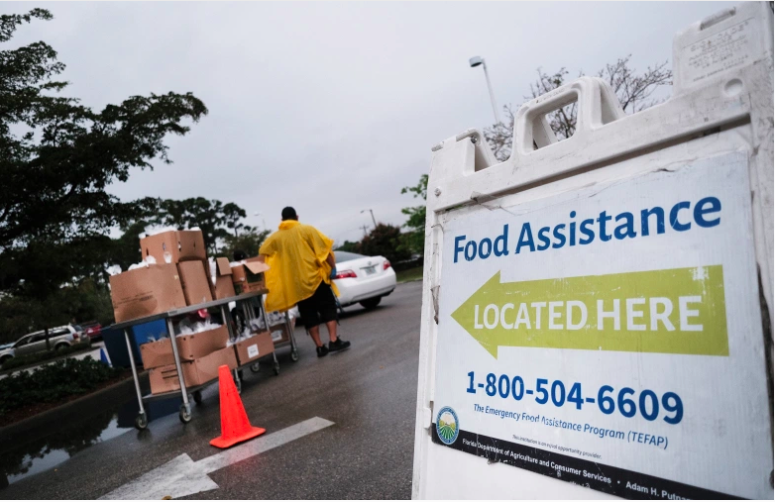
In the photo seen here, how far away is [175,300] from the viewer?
18.8 ft

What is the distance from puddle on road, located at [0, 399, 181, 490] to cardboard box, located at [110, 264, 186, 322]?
131cm

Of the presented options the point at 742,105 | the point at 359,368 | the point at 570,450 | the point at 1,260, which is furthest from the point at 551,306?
the point at 1,260

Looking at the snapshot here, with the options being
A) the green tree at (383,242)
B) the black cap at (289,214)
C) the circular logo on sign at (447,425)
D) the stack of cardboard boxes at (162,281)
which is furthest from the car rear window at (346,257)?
the green tree at (383,242)

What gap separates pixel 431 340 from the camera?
205 cm

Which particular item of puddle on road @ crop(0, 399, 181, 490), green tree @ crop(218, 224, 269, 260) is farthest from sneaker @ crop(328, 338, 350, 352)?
green tree @ crop(218, 224, 269, 260)

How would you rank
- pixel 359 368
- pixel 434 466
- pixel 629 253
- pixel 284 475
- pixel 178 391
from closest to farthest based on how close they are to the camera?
pixel 629 253, pixel 434 466, pixel 284 475, pixel 178 391, pixel 359 368

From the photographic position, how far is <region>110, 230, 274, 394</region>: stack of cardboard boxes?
560 cm

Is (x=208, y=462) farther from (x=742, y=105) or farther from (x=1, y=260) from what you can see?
(x=1, y=260)

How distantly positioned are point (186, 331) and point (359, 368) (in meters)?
1.90

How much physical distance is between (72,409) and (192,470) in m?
4.84

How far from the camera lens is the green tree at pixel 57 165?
298 inches

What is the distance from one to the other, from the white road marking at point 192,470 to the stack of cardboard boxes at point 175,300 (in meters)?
1.53

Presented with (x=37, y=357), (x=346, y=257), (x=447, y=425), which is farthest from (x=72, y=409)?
(x=37, y=357)

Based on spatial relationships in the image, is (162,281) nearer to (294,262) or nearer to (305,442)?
(294,262)
